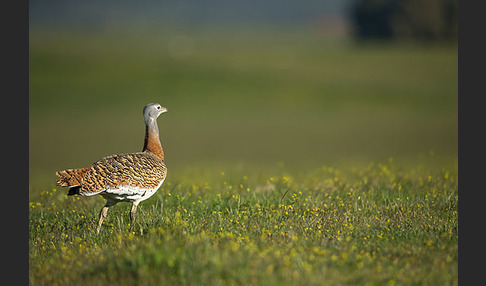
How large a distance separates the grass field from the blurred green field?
0.20 m

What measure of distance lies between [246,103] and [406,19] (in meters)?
35.5

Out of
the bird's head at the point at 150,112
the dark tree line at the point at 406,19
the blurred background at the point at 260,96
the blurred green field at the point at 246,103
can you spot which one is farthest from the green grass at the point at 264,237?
the dark tree line at the point at 406,19

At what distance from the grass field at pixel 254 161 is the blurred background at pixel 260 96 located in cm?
22

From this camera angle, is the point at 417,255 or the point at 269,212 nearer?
the point at 417,255

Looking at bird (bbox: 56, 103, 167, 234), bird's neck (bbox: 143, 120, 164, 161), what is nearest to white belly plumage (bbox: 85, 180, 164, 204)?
bird (bbox: 56, 103, 167, 234)

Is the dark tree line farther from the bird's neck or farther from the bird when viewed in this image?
the bird

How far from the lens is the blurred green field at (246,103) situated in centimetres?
2316

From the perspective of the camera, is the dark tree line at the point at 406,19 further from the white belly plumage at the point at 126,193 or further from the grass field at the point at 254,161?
the white belly plumage at the point at 126,193

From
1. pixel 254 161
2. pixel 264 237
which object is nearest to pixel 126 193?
pixel 264 237

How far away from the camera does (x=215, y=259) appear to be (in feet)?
18.1

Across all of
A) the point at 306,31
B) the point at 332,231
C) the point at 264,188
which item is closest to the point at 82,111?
the point at 264,188

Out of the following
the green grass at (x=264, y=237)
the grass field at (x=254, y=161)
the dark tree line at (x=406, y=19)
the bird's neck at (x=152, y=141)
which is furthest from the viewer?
the dark tree line at (x=406, y=19)

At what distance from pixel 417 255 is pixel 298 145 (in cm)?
1934

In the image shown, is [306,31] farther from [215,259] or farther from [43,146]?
[215,259]
